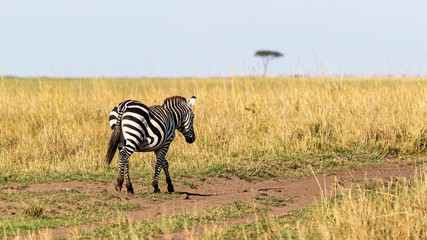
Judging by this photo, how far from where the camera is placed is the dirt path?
6.46 metres

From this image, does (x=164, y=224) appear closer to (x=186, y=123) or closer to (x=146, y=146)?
(x=146, y=146)

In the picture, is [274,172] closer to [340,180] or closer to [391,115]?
[340,180]

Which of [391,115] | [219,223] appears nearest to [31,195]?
[219,223]

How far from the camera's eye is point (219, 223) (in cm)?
596

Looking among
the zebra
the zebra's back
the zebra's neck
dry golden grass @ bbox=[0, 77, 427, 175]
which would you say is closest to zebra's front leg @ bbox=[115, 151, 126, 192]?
the zebra

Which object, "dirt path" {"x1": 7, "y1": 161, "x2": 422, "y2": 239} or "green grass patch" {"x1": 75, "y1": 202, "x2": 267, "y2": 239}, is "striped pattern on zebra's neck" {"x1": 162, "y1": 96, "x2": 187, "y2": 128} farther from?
"green grass patch" {"x1": 75, "y1": 202, "x2": 267, "y2": 239}

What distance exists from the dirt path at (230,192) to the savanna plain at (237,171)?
0.02 metres

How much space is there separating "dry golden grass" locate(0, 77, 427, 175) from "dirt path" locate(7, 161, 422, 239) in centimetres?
84

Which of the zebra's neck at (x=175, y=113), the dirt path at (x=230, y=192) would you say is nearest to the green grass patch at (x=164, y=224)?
the dirt path at (x=230, y=192)

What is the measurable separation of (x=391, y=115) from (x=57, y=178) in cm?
712

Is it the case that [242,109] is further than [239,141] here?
Yes

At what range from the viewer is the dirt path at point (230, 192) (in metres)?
6.46

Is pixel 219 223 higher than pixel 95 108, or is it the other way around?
pixel 95 108

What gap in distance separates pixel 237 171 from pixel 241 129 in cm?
283
